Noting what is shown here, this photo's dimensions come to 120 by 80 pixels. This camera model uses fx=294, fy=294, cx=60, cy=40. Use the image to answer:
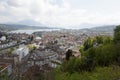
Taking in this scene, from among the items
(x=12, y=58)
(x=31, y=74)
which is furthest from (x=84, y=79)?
(x=12, y=58)

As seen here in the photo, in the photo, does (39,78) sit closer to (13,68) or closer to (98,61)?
(98,61)

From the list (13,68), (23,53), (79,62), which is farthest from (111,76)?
(23,53)

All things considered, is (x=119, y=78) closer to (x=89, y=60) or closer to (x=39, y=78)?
Answer: (x=89, y=60)

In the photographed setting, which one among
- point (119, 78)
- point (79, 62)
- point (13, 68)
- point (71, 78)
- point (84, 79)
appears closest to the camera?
point (119, 78)

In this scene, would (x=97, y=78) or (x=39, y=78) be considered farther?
(x=39, y=78)

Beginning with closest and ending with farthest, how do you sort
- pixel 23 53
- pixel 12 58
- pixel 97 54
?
pixel 97 54
pixel 12 58
pixel 23 53

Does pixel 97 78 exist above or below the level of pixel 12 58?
above

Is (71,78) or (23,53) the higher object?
(71,78)

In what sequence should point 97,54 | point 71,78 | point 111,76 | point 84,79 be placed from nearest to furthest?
point 111,76, point 84,79, point 71,78, point 97,54

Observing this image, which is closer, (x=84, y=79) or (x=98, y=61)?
(x=84, y=79)

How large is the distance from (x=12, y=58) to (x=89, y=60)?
16777mm

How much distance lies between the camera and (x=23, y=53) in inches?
1463

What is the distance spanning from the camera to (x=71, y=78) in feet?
31.2

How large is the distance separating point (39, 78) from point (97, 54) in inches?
118
